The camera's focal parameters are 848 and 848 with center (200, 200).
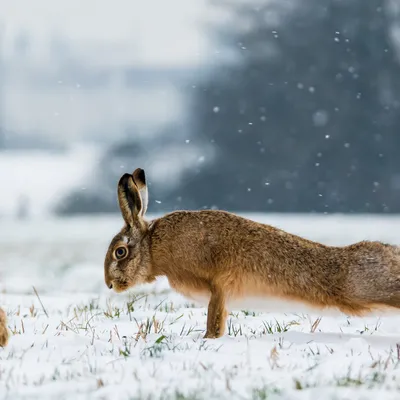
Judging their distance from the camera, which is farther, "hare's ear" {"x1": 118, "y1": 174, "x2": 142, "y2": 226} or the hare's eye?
the hare's eye

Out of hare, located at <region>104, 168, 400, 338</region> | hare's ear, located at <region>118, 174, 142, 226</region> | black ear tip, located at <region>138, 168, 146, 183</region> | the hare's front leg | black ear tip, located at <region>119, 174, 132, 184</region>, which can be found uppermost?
black ear tip, located at <region>138, 168, 146, 183</region>

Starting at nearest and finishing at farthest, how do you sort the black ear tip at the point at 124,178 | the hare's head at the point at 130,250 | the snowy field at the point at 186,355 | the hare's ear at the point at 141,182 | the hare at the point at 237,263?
the snowy field at the point at 186,355 → the hare at the point at 237,263 → the black ear tip at the point at 124,178 → the hare's head at the point at 130,250 → the hare's ear at the point at 141,182

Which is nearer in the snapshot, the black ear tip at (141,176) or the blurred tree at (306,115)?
the black ear tip at (141,176)

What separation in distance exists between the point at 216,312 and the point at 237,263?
357mm

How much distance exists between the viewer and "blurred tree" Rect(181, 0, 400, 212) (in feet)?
93.9

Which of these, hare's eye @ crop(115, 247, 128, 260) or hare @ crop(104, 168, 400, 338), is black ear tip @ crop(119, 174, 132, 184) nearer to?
hare @ crop(104, 168, 400, 338)

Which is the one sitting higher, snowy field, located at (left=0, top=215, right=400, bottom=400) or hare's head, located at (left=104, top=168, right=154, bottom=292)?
hare's head, located at (left=104, top=168, right=154, bottom=292)

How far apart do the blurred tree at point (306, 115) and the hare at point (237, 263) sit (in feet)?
71.7

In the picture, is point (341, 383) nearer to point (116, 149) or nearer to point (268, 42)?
point (116, 149)

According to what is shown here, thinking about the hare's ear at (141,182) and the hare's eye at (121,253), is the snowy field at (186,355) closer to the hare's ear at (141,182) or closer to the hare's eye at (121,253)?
the hare's eye at (121,253)

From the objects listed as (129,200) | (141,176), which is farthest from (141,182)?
(129,200)

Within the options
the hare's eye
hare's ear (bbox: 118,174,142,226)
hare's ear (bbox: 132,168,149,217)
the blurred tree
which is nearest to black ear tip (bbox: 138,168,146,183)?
hare's ear (bbox: 132,168,149,217)

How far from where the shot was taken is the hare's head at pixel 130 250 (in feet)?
19.5

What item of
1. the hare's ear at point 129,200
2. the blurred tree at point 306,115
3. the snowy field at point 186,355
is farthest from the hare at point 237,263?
the blurred tree at point 306,115
